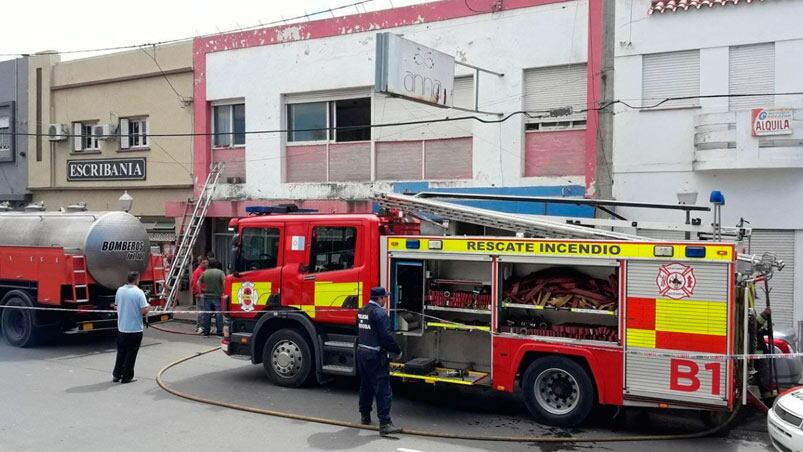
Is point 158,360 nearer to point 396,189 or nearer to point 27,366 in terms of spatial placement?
point 27,366

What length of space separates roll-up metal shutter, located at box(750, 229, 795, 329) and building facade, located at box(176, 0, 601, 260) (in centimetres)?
337

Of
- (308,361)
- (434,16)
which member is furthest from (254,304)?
(434,16)

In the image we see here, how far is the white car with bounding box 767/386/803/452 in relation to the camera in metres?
6.70

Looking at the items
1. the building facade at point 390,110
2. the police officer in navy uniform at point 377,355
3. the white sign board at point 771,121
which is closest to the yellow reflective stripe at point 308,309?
the police officer in navy uniform at point 377,355

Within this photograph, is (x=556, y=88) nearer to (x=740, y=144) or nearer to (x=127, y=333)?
(x=740, y=144)

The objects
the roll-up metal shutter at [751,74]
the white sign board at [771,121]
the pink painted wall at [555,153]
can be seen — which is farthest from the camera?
the pink painted wall at [555,153]

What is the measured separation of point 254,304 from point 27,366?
181 inches

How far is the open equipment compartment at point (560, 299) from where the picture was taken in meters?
8.47

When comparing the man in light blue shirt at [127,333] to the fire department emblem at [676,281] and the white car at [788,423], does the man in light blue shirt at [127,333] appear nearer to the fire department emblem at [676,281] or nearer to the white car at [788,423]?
the fire department emblem at [676,281]

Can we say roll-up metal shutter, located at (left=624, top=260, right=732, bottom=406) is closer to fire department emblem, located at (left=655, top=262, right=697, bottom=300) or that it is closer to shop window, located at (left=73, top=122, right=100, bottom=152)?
fire department emblem, located at (left=655, top=262, right=697, bottom=300)

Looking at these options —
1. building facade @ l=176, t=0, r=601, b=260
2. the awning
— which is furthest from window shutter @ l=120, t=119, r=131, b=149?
building facade @ l=176, t=0, r=601, b=260

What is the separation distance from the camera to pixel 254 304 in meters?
10.8

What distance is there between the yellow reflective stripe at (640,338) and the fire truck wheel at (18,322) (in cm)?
1114

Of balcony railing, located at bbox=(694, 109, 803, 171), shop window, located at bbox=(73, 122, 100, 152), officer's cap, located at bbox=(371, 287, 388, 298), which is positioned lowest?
officer's cap, located at bbox=(371, 287, 388, 298)
